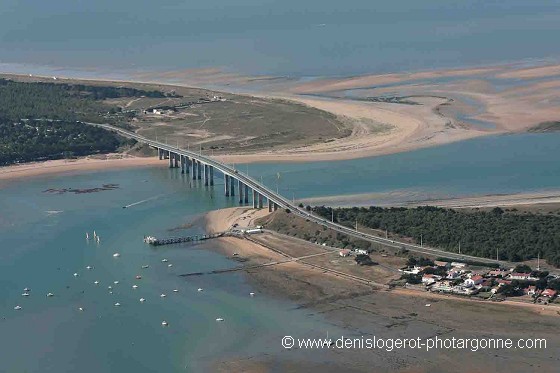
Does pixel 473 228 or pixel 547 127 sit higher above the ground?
pixel 547 127

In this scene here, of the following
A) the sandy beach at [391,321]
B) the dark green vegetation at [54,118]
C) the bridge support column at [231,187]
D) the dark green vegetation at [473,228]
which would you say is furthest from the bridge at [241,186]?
the sandy beach at [391,321]

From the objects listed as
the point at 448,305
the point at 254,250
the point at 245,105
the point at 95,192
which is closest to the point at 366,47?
the point at 245,105

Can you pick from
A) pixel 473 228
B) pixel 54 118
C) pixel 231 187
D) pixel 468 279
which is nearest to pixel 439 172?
pixel 231 187

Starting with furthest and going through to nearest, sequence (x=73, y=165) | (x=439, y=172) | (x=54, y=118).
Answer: (x=54, y=118) < (x=73, y=165) < (x=439, y=172)

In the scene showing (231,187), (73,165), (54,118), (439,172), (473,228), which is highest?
(54,118)

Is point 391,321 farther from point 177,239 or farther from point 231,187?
point 231,187

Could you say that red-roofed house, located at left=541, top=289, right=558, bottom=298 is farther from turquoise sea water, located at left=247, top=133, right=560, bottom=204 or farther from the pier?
turquoise sea water, located at left=247, top=133, right=560, bottom=204

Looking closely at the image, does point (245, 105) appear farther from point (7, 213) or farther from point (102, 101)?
point (7, 213)

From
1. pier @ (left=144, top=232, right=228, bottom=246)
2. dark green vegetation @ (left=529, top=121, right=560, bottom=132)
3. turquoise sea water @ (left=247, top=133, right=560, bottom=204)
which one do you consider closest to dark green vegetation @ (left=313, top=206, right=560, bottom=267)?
pier @ (left=144, top=232, right=228, bottom=246)
